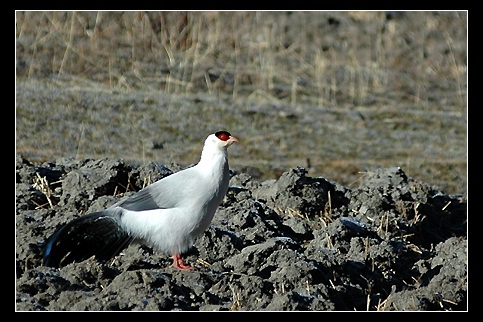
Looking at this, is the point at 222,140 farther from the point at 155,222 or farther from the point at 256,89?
the point at 256,89

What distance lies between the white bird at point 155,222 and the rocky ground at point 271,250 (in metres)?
0.15

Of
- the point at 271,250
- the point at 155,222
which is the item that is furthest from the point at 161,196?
the point at 271,250

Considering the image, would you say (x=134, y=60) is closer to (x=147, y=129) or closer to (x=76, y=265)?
(x=147, y=129)

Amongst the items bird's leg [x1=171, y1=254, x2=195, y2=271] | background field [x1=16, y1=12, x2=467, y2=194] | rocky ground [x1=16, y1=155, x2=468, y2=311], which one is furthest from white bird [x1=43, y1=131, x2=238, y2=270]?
background field [x1=16, y1=12, x2=467, y2=194]

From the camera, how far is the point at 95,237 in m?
7.04

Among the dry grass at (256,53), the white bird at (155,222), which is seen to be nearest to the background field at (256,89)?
the dry grass at (256,53)

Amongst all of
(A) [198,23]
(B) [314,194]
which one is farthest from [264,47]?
(B) [314,194]

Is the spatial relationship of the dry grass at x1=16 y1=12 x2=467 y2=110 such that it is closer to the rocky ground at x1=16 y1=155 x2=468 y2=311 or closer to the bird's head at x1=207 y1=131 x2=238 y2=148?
the rocky ground at x1=16 y1=155 x2=468 y2=311

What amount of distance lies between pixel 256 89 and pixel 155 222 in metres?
6.39

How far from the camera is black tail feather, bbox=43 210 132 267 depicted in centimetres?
697

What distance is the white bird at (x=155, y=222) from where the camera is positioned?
6.93 m

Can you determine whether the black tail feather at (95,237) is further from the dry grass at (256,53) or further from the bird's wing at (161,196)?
the dry grass at (256,53)

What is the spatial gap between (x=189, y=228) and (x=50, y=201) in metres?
1.66

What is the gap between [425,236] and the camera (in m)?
8.41
